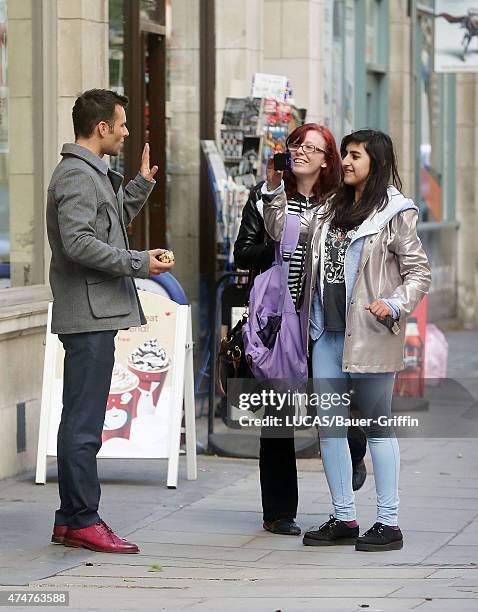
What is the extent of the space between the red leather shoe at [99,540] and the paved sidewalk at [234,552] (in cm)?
5

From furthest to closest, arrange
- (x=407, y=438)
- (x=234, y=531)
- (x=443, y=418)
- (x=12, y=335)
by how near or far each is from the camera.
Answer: (x=443, y=418) < (x=407, y=438) < (x=12, y=335) < (x=234, y=531)

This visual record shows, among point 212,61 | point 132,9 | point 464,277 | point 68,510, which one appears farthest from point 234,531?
point 464,277

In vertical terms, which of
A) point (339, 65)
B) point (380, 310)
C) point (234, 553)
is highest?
point (339, 65)

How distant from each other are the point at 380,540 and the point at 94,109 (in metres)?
2.23

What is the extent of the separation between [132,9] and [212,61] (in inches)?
52.1

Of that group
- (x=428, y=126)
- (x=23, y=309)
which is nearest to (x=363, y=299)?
(x=23, y=309)

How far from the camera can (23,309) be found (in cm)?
891

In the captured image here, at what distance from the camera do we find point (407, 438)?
34.3ft

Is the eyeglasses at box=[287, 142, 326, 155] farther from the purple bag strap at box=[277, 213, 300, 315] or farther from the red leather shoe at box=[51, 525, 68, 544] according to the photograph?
the red leather shoe at box=[51, 525, 68, 544]

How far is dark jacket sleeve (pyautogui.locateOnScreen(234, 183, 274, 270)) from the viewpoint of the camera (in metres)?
7.27

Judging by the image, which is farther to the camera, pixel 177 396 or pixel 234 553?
pixel 177 396

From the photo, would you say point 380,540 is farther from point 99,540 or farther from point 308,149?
point 308,149

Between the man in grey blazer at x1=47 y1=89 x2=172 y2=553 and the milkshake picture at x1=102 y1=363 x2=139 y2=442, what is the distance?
170 centimetres

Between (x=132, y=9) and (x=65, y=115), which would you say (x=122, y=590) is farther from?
(x=132, y=9)
